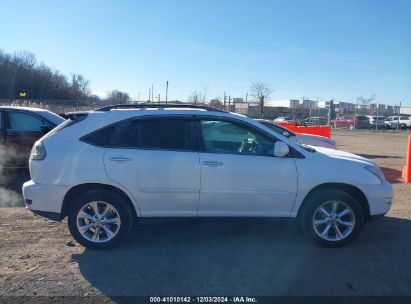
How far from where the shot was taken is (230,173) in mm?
5250

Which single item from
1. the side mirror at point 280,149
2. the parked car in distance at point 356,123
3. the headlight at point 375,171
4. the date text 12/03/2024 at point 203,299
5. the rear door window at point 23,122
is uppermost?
the parked car in distance at point 356,123

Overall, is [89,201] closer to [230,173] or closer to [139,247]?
[139,247]

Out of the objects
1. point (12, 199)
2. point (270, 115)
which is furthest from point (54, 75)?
point (12, 199)

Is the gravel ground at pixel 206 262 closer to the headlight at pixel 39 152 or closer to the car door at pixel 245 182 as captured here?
the car door at pixel 245 182

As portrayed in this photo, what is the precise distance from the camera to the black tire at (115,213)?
520 cm

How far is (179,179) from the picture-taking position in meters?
5.23

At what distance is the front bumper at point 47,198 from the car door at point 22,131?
4648mm

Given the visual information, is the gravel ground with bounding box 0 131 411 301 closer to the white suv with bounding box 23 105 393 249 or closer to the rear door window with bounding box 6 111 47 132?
the white suv with bounding box 23 105 393 249

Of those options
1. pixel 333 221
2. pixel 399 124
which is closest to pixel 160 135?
pixel 333 221

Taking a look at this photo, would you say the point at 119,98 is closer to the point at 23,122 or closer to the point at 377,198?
the point at 23,122

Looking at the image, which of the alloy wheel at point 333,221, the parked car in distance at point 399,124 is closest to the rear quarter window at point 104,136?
the alloy wheel at point 333,221

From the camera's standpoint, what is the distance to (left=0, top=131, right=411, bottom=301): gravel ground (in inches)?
168

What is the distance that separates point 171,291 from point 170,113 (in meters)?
2.23

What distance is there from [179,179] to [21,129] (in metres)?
5.86
